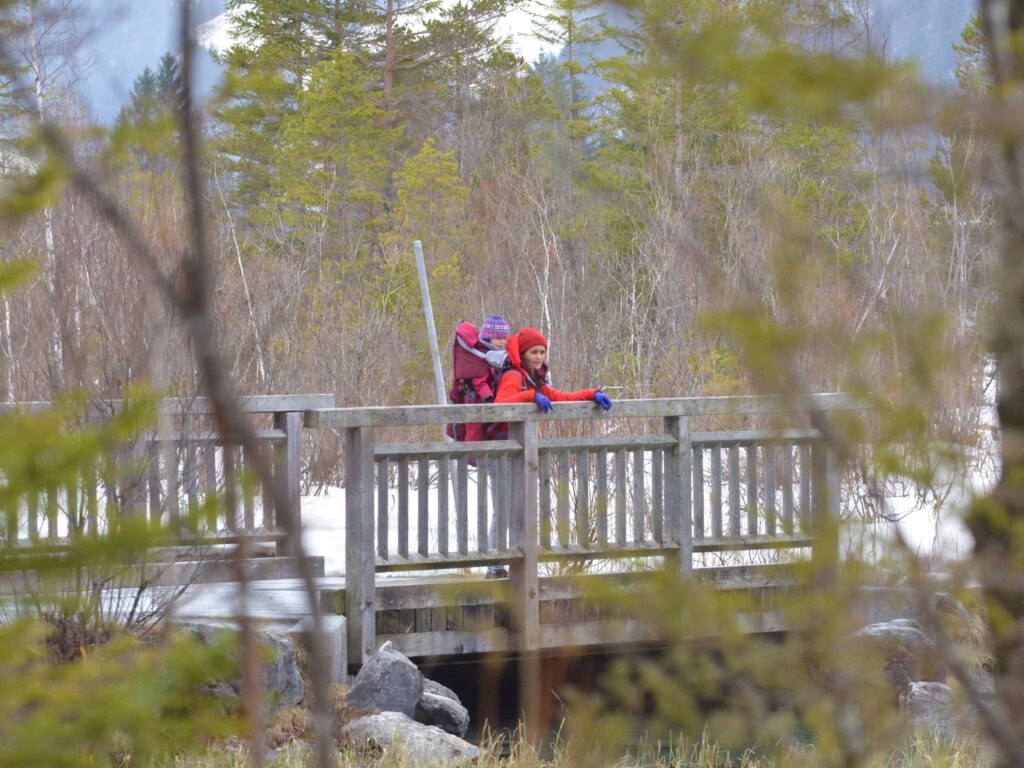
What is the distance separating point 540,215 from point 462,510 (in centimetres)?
1133

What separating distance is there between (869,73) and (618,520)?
20.2 feet

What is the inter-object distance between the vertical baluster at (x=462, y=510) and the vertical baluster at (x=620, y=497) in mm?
874

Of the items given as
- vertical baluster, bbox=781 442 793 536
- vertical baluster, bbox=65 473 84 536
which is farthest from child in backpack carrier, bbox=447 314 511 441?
vertical baluster, bbox=781 442 793 536

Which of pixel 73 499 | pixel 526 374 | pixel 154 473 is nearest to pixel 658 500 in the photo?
pixel 526 374

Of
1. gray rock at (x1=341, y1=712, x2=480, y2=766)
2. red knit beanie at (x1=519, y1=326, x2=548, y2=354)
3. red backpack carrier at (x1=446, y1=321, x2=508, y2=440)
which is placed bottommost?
gray rock at (x1=341, y1=712, x2=480, y2=766)

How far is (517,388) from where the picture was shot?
808cm

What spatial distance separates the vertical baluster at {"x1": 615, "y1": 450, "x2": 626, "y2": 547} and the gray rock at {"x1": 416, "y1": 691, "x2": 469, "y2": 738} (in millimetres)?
1414

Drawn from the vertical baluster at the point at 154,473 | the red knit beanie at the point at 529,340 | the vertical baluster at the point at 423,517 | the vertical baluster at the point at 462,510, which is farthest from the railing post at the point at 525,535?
the vertical baluster at the point at 154,473

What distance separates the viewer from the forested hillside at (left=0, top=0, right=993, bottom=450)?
63.9 inches

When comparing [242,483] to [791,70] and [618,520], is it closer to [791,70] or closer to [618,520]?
[791,70]

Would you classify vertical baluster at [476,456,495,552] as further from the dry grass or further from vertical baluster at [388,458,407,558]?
the dry grass

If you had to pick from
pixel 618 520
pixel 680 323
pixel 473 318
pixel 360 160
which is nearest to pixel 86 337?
pixel 618 520

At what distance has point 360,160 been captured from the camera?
1061 inches

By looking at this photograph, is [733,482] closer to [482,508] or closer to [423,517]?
[482,508]
